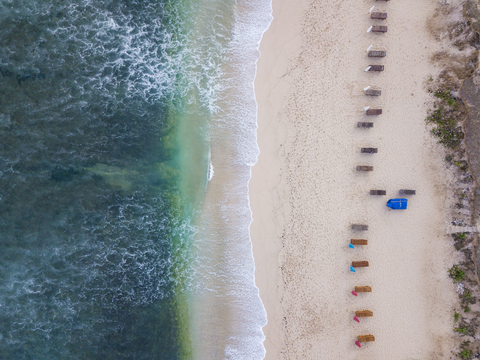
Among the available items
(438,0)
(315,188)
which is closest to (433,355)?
(315,188)

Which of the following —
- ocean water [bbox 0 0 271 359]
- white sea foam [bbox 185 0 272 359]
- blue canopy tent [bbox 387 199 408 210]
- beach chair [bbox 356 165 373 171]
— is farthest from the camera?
ocean water [bbox 0 0 271 359]

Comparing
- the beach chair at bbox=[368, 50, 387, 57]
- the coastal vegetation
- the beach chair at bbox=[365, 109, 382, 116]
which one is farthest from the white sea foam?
the coastal vegetation

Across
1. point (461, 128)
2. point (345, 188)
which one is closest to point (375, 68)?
point (461, 128)

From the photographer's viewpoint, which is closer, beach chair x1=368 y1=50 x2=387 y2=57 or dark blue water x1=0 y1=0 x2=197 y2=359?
beach chair x1=368 y1=50 x2=387 y2=57

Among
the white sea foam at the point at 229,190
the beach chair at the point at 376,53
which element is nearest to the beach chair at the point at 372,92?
the beach chair at the point at 376,53

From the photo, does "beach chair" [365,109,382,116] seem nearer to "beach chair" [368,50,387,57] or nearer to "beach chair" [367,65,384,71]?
"beach chair" [367,65,384,71]

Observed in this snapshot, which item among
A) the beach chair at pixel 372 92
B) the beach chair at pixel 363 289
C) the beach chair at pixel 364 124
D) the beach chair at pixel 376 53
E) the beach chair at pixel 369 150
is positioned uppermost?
the beach chair at pixel 376 53

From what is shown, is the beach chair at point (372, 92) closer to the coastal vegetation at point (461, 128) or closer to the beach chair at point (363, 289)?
the coastal vegetation at point (461, 128)

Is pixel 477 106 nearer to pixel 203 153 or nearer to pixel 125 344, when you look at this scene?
pixel 203 153
